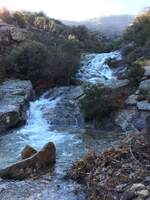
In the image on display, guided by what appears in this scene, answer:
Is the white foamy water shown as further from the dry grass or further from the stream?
the dry grass

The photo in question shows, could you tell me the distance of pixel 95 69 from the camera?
30.8 metres

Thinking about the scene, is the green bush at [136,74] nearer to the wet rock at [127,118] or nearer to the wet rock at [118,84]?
the wet rock at [118,84]

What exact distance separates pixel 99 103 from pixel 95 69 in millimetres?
12117

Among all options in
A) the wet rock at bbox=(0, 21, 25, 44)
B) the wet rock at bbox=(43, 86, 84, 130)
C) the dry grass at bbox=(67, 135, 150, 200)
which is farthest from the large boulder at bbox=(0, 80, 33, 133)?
the dry grass at bbox=(67, 135, 150, 200)

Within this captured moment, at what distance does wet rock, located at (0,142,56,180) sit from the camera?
12164 mm

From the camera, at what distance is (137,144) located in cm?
1221

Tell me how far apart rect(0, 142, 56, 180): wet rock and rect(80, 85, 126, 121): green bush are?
5.87m

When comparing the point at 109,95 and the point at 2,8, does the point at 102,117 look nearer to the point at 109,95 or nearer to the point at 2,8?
the point at 109,95

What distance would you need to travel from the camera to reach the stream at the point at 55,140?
11.2 metres

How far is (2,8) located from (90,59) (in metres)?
13.1

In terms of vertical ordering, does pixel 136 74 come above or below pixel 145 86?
above

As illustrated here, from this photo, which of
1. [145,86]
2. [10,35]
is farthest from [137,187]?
[10,35]

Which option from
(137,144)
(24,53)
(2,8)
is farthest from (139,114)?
(2,8)

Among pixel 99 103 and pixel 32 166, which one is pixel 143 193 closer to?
pixel 32 166
